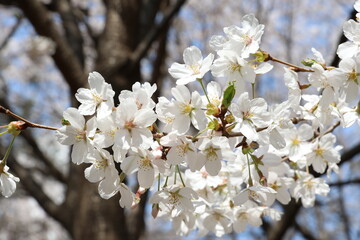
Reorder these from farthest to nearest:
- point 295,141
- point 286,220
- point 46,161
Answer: point 46,161 < point 286,220 < point 295,141

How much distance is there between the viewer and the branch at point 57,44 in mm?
3115

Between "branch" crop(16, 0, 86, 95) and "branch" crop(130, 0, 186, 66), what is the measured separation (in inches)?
17.6

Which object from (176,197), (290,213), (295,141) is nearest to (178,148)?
(176,197)

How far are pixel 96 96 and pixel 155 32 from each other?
209 cm

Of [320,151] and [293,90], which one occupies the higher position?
[293,90]

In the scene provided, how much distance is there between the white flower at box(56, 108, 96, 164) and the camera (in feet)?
3.04

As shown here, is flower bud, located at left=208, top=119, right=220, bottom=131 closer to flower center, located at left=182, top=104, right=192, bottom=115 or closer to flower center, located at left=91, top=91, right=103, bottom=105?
flower center, located at left=182, top=104, right=192, bottom=115

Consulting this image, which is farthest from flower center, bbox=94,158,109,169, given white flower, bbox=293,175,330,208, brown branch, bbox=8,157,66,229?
brown branch, bbox=8,157,66,229

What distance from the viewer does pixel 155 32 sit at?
9.71ft

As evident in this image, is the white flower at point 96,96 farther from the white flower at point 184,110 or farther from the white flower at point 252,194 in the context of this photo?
the white flower at point 252,194

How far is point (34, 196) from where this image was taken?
329cm

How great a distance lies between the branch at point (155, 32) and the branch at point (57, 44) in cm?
45

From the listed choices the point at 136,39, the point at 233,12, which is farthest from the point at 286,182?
the point at 233,12

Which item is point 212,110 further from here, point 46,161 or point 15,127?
point 46,161
